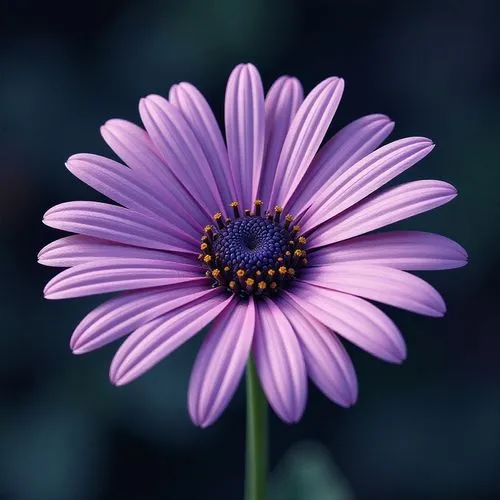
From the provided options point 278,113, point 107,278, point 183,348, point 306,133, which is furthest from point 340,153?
point 183,348

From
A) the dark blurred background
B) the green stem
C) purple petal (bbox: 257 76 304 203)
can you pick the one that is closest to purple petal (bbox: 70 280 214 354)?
the green stem

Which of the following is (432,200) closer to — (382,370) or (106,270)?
(106,270)

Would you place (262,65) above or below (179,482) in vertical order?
above

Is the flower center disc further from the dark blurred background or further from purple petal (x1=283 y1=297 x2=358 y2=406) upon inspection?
the dark blurred background

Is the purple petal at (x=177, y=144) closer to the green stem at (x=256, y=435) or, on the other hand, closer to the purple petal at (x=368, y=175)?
the purple petal at (x=368, y=175)

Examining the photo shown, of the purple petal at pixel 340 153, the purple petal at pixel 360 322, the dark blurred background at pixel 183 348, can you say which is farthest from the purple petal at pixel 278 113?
the dark blurred background at pixel 183 348

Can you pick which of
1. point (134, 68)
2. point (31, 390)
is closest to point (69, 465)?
point (31, 390)

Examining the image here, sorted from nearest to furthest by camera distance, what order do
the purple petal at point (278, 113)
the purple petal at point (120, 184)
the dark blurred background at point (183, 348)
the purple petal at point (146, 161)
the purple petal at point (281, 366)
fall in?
1. the purple petal at point (281, 366)
2. the purple petal at point (120, 184)
3. the purple petal at point (146, 161)
4. the purple petal at point (278, 113)
5. the dark blurred background at point (183, 348)
